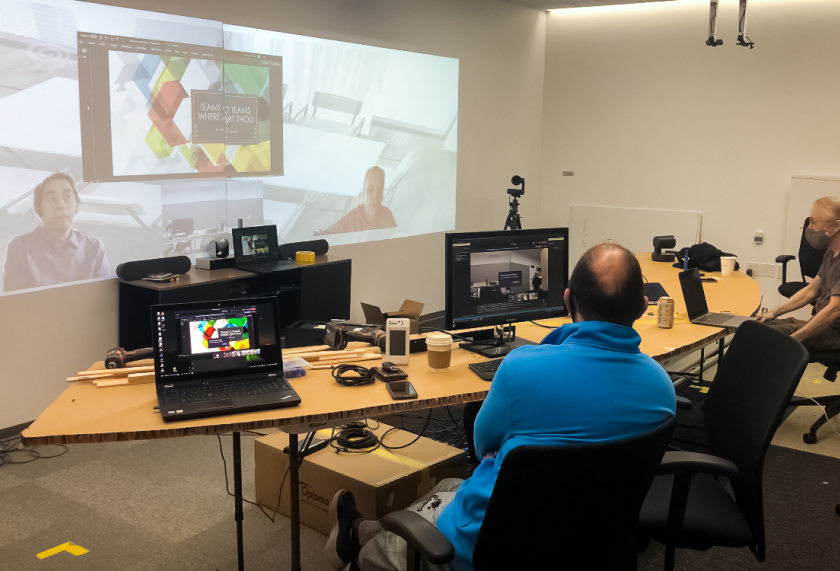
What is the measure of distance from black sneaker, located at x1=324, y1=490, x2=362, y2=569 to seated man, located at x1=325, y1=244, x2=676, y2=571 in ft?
1.63

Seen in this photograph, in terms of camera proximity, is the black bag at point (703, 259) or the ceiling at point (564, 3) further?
the ceiling at point (564, 3)

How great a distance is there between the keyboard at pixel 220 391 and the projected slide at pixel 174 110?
2.22m

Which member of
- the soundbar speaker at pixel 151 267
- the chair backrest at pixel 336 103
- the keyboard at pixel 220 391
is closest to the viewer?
the keyboard at pixel 220 391

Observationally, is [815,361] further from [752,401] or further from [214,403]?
[214,403]

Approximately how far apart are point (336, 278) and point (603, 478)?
370 cm

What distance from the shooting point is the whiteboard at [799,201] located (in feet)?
18.9

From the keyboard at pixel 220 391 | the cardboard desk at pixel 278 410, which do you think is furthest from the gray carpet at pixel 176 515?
the keyboard at pixel 220 391

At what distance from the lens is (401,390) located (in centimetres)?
227

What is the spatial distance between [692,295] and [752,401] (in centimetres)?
135

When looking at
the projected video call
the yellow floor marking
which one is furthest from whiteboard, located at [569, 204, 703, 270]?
the yellow floor marking

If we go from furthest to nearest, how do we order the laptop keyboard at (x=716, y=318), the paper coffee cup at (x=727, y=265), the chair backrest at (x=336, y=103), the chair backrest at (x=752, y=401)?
the chair backrest at (x=336, y=103) → the paper coffee cup at (x=727, y=265) → the laptop keyboard at (x=716, y=318) → the chair backrest at (x=752, y=401)

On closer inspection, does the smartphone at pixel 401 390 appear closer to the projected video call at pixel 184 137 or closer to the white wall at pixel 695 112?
the projected video call at pixel 184 137

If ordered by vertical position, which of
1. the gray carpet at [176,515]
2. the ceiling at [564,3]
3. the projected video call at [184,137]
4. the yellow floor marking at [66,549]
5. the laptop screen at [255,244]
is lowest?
the yellow floor marking at [66,549]

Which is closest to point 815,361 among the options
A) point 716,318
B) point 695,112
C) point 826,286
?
point 826,286
